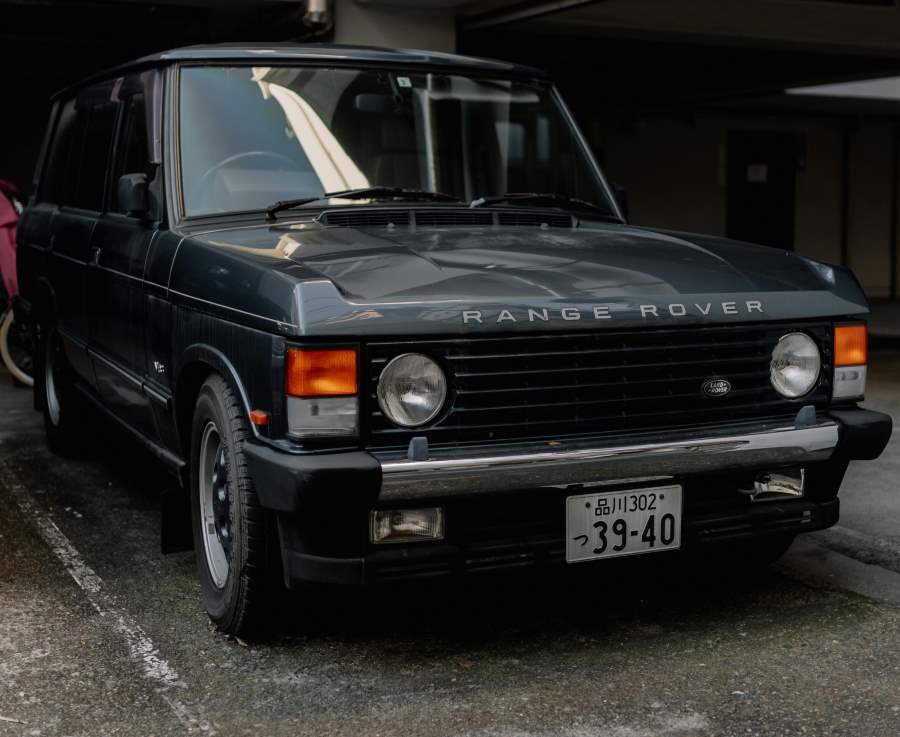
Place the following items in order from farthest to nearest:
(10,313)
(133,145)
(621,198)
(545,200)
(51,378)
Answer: (10,313)
(51,378)
(621,198)
(133,145)
(545,200)

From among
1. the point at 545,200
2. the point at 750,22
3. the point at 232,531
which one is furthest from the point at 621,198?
the point at 750,22

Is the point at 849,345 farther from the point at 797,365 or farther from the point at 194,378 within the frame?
the point at 194,378

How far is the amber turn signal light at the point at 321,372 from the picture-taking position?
3.23 meters

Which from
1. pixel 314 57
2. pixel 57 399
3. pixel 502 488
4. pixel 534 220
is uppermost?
pixel 314 57

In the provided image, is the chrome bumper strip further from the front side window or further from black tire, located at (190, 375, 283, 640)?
the front side window

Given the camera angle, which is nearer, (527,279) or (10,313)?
(527,279)

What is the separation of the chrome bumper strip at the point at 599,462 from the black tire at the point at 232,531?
0.48 m

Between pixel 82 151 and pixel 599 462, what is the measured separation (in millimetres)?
3478

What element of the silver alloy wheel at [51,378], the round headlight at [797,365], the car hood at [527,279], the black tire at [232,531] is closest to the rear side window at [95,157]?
the silver alloy wheel at [51,378]

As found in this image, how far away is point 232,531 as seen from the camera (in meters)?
3.57

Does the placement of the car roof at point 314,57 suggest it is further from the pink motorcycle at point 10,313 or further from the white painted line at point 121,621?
the pink motorcycle at point 10,313

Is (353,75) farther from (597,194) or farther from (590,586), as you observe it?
(590,586)

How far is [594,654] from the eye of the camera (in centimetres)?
365

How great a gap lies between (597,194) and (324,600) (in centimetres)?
203
